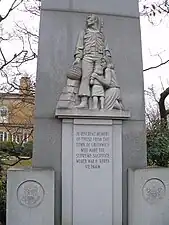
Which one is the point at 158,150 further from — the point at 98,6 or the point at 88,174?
the point at 98,6

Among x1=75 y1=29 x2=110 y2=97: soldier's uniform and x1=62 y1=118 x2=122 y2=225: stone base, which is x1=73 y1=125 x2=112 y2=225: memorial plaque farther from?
x1=75 y1=29 x2=110 y2=97: soldier's uniform

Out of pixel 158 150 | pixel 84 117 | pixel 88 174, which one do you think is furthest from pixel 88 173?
pixel 158 150

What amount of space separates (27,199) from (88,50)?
2.78 metres

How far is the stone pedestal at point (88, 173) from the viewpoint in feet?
21.4

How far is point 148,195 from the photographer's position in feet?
22.1

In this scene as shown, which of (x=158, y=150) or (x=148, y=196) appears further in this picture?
(x=158, y=150)

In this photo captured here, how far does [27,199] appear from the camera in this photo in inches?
244

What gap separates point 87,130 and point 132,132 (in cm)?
93

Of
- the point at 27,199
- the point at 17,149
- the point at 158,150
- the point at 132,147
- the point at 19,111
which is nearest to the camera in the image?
the point at 27,199

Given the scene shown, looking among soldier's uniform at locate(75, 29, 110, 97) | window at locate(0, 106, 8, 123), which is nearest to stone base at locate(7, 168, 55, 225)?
soldier's uniform at locate(75, 29, 110, 97)

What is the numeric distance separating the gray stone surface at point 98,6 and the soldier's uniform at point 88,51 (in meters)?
0.49

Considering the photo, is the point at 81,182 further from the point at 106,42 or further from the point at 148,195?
the point at 106,42

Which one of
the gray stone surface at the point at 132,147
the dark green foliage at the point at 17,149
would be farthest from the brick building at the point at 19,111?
the gray stone surface at the point at 132,147

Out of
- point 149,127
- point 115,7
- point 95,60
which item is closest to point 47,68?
point 95,60
